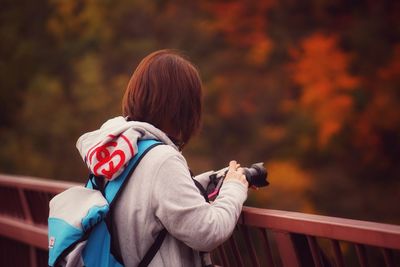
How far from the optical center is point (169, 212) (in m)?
1.81

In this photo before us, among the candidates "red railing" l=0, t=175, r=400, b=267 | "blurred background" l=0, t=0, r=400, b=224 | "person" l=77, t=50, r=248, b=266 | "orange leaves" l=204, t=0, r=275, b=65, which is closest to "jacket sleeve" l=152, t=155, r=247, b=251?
"person" l=77, t=50, r=248, b=266

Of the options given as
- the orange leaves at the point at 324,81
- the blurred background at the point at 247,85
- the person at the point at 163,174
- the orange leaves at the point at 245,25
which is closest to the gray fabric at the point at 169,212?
the person at the point at 163,174

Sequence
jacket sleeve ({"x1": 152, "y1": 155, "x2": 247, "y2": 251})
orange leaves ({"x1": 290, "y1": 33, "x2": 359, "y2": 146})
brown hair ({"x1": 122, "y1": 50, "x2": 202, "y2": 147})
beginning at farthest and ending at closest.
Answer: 1. orange leaves ({"x1": 290, "y1": 33, "x2": 359, "y2": 146})
2. brown hair ({"x1": 122, "y1": 50, "x2": 202, "y2": 147})
3. jacket sleeve ({"x1": 152, "y1": 155, "x2": 247, "y2": 251})

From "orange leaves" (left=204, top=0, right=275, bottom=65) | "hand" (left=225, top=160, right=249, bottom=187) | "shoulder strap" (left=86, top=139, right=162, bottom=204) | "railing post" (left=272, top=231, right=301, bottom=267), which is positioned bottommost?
"orange leaves" (left=204, top=0, right=275, bottom=65)

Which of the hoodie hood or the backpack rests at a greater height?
the hoodie hood

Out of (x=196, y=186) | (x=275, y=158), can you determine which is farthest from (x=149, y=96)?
(x=275, y=158)

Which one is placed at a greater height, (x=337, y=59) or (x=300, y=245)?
(x=300, y=245)

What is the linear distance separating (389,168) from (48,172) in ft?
34.9

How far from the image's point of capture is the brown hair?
1.97m

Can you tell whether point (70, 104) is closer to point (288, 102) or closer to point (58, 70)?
point (58, 70)

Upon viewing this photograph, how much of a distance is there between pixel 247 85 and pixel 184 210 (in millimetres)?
18552

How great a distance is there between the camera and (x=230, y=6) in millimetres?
22016

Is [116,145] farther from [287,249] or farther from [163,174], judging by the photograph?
[287,249]

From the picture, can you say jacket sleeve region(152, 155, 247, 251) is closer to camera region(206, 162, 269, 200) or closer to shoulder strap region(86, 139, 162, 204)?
shoulder strap region(86, 139, 162, 204)
